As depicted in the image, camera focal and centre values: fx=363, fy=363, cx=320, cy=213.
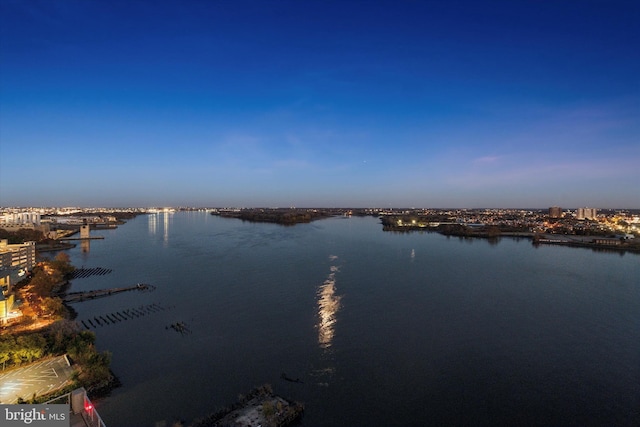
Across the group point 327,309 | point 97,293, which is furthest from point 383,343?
point 97,293

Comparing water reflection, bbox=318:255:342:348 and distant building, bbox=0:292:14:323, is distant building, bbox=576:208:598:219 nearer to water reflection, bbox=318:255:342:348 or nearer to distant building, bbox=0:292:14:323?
water reflection, bbox=318:255:342:348

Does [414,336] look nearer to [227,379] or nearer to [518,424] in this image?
[518,424]

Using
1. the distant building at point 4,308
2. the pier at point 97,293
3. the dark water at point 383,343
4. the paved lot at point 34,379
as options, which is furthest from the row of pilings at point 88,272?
the paved lot at point 34,379

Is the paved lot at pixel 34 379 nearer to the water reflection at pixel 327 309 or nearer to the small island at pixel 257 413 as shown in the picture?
the small island at pixel 257 413

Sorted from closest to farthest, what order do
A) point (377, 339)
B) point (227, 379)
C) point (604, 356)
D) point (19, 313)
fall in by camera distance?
1. point (227, 379)
2. point (604, 356)
3. point (377, 339)
4. point (19, 313)

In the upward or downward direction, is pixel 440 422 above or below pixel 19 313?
below

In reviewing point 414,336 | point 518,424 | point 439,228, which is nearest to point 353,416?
point 518,424
